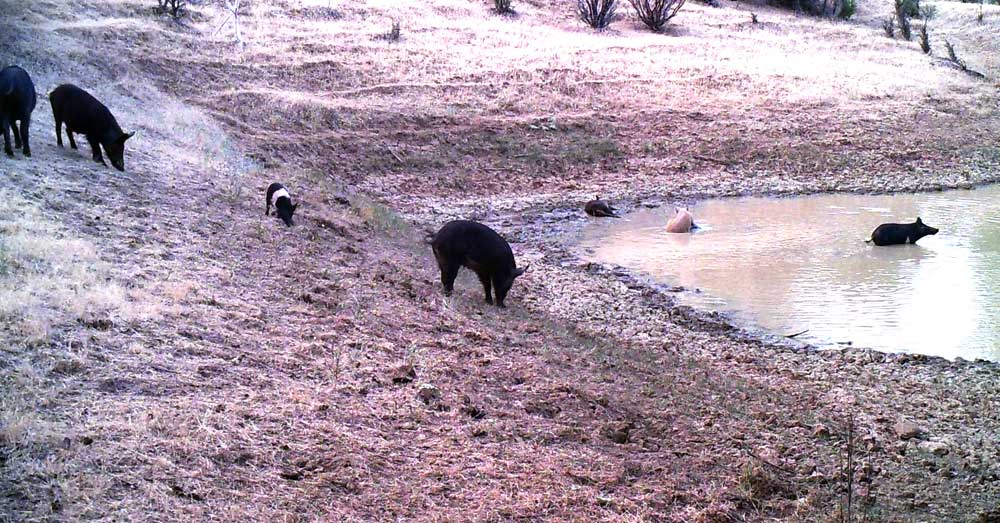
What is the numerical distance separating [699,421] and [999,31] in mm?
29853

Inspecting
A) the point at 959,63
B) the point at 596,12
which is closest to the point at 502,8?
the point at 596,12

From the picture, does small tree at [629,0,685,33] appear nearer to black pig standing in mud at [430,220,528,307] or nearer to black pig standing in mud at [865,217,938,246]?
black pig standing in mud at [865,217,938,246]

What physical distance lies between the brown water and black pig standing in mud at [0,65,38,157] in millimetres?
7398

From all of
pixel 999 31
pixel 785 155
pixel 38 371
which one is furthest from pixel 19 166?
pixel 999 31

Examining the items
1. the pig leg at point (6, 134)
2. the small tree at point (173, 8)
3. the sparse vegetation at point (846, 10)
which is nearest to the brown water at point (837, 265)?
the pig leg at point (6, 134)

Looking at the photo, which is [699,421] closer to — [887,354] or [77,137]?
[887,354]

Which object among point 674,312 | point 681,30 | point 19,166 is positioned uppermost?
point 681,30

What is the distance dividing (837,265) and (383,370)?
7.98 m

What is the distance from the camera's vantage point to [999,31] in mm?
30609

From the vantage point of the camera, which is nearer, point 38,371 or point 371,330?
point 38,371

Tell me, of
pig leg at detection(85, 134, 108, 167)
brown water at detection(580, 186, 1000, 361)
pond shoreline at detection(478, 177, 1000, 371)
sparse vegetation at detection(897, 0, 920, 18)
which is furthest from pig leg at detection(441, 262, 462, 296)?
sparse vegetation at detection(897, 0, 920, 18)

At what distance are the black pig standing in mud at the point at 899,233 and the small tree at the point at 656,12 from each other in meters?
15.9

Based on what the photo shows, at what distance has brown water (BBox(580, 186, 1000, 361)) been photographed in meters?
9.80

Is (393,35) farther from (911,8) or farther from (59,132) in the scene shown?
(911,8)
